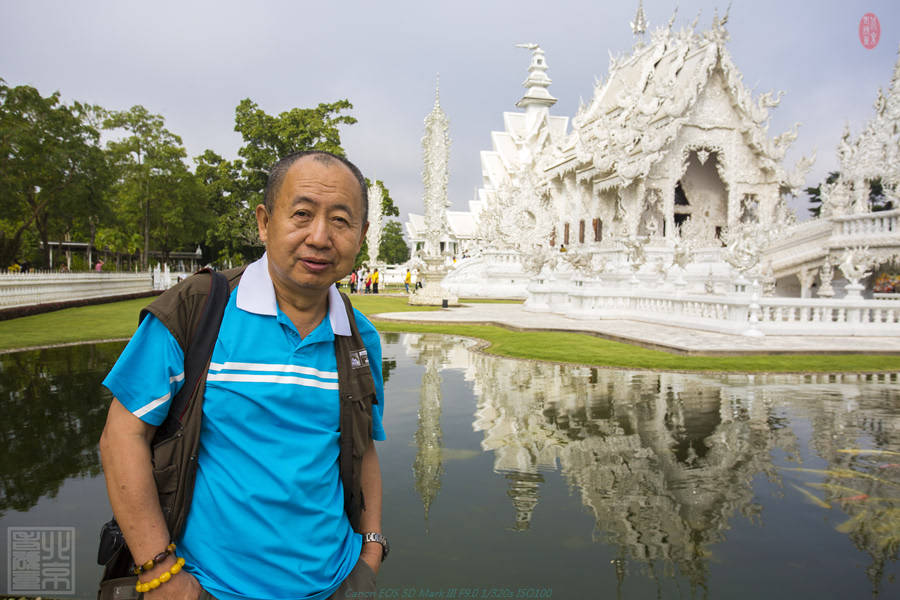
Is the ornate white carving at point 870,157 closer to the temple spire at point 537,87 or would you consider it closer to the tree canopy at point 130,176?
the tree canopy at point 130,176

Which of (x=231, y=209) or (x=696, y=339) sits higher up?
(x=231, y=209)

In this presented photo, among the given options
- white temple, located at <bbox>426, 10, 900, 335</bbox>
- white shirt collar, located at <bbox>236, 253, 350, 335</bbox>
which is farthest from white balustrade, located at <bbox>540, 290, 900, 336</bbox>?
white shirt collar, located at <bbox>236, 253, 350, 335</bbox>

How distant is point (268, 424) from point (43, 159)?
83.3 ft

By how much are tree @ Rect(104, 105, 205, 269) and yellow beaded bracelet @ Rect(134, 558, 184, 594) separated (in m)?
37.6

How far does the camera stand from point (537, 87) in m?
56.5

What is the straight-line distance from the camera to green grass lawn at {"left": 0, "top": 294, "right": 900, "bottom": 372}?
372 inches

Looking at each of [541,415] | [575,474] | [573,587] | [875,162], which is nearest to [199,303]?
[573,587]

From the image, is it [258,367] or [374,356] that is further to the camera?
[374,356]

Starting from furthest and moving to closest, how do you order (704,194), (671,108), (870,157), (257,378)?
(704,194), (671,108), (870,157), (257,378)

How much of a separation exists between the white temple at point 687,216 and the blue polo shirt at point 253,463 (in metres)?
13.2

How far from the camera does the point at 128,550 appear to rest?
5.01 ft

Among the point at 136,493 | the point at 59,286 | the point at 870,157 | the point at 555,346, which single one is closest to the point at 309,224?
the point at 136,493

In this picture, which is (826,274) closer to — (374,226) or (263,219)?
(263,219)

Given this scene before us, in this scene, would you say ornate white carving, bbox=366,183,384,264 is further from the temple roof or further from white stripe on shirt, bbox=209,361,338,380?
white stripe on shirt, bbox=209,361,338,380
